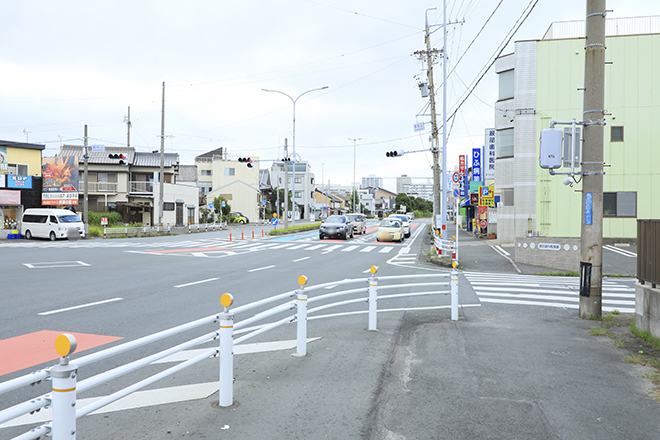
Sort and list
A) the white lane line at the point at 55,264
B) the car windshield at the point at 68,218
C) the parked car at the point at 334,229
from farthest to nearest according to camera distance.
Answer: the parked car at the point at 334,229 → the car windshield at the point at 68,218 → the white lane line at the point at 55,264

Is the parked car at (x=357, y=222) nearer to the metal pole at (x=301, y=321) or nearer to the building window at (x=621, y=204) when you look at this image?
the building window at (x=621, y=204)

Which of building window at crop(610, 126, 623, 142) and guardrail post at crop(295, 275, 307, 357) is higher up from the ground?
building window at crop(610, 126, 623, 142)

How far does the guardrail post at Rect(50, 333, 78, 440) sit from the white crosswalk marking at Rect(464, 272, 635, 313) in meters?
9.87

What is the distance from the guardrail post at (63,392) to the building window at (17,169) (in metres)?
44.2

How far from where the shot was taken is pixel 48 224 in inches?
1309

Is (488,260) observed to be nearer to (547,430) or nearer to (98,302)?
(98,302)

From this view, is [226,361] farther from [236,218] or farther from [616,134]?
[236,218]

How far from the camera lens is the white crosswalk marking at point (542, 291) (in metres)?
11.0

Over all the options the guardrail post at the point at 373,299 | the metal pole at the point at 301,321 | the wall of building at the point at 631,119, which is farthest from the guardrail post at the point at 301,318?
the wall of building at the point at 631,119

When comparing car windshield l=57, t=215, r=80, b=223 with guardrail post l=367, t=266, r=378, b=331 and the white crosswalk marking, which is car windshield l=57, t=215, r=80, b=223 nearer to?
the white crosswalk marking

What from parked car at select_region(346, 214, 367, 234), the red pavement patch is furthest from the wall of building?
the red pavement patch

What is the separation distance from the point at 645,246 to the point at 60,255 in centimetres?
2178

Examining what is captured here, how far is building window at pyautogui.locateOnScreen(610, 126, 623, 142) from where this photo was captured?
2662 centimetres

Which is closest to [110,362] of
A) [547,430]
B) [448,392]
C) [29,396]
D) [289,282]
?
[29,396]
